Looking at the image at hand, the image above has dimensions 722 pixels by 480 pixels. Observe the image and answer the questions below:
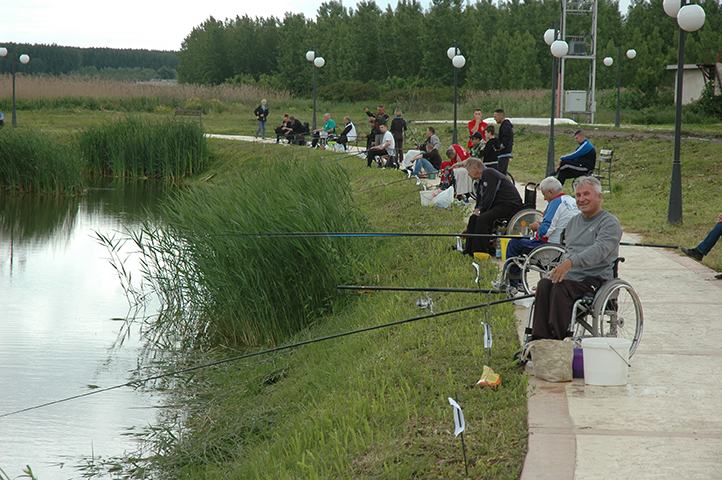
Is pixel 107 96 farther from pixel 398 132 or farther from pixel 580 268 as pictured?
pixel 580 268

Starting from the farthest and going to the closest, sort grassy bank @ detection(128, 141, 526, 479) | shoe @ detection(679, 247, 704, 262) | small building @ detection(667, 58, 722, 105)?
small building @ detection(667, 58, 722, 105) < shoe @ detection(679, 247, 704, 262) < grassy bank @ detection(128, 141, 526, 479)

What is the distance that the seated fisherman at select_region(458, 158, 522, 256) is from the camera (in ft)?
30.9

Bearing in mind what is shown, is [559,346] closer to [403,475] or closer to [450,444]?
[450,444]

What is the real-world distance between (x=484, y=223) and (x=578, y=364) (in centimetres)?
415

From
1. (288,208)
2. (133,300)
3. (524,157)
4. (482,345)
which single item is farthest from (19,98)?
(482,345)

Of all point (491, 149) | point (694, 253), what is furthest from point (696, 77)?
point (694, 253)

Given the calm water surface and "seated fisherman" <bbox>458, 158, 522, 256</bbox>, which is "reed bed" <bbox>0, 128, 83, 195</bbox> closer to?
the calm water surface

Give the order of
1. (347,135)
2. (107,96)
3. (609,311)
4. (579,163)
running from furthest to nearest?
(107,96) → (347,135) → (579,163) → (609,311)

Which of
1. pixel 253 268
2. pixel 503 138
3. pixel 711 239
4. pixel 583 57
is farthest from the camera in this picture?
pixel 583 57

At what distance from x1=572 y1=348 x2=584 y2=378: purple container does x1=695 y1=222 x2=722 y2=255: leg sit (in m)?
4.27

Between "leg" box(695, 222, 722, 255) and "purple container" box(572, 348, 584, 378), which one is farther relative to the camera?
"leg" box(695, 222, 722, 255)

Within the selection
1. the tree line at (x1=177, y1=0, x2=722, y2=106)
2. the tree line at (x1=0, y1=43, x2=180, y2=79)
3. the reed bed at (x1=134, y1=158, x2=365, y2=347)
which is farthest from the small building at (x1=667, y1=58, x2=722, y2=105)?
the tree line at (x1=0, y1=43, x2=180, y2=79)

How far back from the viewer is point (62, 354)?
9.43m

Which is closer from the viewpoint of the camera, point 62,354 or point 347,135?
point 62,354
